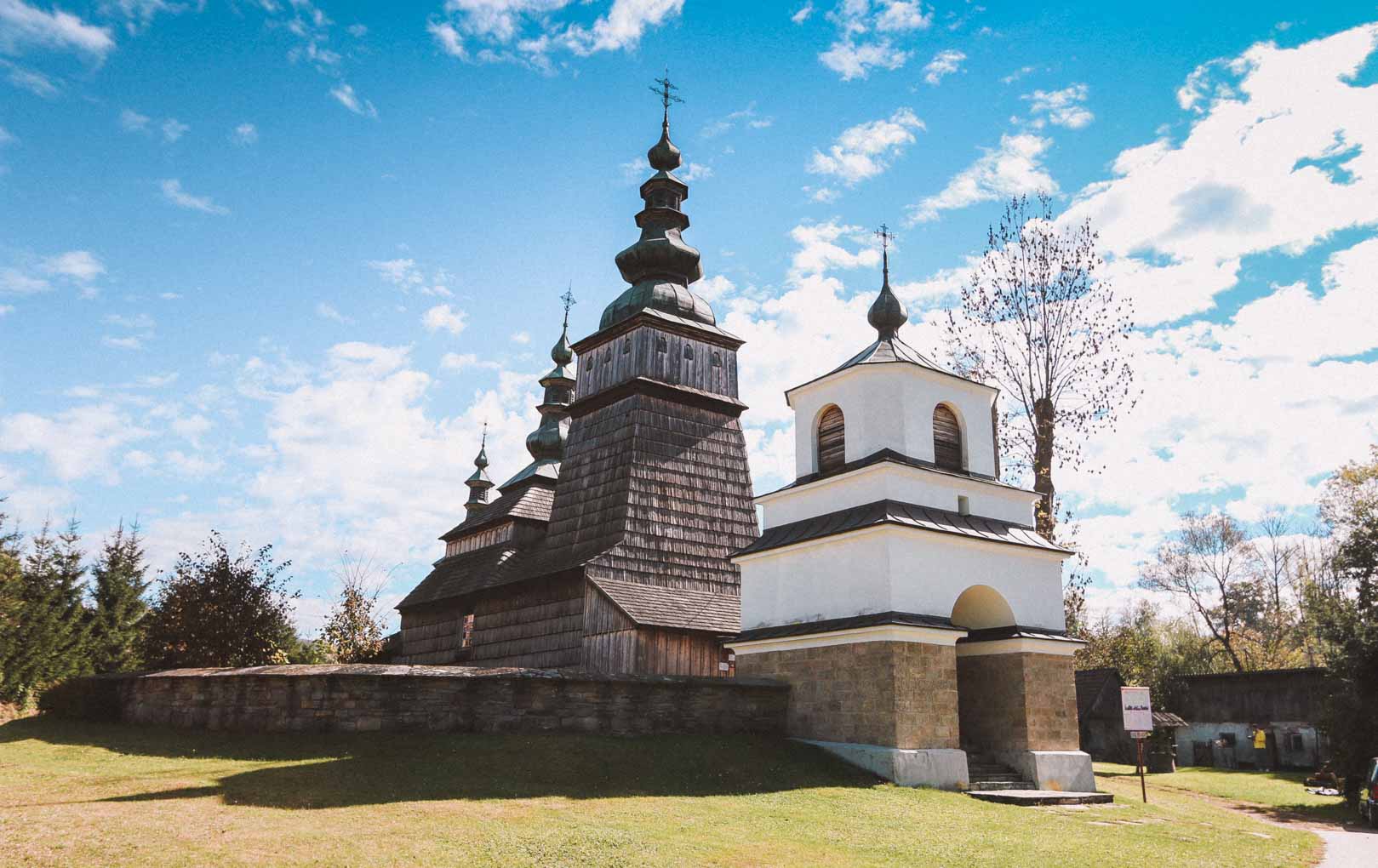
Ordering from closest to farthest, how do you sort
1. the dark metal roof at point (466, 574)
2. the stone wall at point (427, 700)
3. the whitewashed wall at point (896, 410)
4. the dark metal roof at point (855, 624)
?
the stone wall at point (427, 700) < the dark metal roof at point (855, 624) < the whitewashed wall at point (896, 410) < the dark metal roof at point (466, 574)

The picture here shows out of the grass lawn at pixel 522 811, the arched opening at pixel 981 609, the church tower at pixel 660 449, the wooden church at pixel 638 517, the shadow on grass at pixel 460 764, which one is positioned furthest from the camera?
the church tower at pixel 660 449

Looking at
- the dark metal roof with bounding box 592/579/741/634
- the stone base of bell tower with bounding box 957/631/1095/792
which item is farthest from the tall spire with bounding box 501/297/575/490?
the stone base of bell tower with bounding box 957/631/1095/792

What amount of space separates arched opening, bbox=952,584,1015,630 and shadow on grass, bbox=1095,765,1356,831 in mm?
5591

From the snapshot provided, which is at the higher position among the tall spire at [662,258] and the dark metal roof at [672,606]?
the tall spire at [662,258]

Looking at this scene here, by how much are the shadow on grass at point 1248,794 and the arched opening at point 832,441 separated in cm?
994

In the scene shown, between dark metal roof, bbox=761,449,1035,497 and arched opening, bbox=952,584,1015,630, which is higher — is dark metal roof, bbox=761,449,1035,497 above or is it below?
above

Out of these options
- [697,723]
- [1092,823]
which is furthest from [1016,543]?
[697,723]

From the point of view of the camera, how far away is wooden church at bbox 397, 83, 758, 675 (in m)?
24.4

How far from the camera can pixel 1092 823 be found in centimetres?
1338

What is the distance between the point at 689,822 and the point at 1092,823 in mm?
6329

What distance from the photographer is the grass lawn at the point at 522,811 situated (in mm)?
8938

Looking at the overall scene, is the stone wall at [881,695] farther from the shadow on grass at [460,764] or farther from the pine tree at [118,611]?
the pine tree at [118,611]

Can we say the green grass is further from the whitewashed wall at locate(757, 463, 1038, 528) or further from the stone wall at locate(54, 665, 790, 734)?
the stone wall at locate(54, 665, 790, 734)

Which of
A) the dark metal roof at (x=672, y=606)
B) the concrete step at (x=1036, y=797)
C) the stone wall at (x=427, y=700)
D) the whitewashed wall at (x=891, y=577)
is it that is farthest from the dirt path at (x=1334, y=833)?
the dark metal roof at (x=672, y=606)
